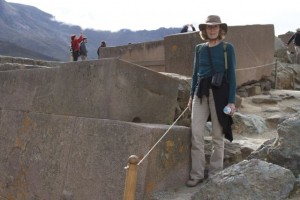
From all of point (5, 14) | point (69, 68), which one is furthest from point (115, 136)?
point (5, 14)

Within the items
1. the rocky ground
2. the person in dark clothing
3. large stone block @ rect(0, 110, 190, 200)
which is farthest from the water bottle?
the rocky ground

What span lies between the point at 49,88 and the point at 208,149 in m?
1.82

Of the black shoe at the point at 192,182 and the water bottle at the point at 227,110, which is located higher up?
the water bottle at the point at 227,110

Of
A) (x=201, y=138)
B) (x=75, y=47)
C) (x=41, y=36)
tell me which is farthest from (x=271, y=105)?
(x=41, y=36)

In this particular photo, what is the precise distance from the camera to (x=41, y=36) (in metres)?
105

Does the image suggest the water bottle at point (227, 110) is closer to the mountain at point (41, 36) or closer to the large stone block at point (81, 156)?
the large stone block at point (81, 156)

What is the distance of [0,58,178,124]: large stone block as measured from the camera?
4039 millimetres

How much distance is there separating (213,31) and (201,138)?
1.01 metres

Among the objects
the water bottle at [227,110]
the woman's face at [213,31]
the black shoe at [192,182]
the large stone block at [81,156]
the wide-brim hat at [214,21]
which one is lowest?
the black shoe at [192,182]

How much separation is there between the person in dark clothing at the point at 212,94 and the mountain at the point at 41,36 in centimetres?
5272

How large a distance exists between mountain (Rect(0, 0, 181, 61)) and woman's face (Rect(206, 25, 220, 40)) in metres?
52.7

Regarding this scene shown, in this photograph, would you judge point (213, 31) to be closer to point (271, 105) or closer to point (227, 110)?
point (227, 110)

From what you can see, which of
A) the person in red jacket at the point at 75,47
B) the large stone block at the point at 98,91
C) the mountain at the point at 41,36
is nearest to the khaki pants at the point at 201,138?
the large stone block at the point at 98,91

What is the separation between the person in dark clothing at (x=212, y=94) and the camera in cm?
395
